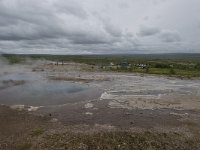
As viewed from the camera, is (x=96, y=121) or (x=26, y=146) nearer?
(x=26, y=146)

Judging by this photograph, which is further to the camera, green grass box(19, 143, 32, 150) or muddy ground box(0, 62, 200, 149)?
muddy ground box(0, 62, 200, 149)

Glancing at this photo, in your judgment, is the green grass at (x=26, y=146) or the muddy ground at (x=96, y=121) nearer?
the green grass at (x=26, y=146)

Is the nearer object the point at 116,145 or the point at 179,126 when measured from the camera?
the point at 116,145

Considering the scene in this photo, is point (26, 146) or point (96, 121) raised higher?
point (26, 146)

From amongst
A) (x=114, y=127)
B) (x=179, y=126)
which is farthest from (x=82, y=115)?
(x=179, y=126)

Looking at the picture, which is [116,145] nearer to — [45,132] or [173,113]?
[45,132]

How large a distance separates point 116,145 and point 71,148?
3048 millimetres

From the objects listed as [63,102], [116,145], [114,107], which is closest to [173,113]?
[114,107]

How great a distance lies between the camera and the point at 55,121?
21.6 meters

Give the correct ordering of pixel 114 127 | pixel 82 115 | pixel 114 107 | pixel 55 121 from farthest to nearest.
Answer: pixel 114 107
pixel 82 115
pixel 55 121
pixel 114 127

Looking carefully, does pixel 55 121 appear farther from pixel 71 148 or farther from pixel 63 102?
pixel 63 102

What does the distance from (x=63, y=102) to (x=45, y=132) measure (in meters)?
11.9

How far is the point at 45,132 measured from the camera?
726 inches

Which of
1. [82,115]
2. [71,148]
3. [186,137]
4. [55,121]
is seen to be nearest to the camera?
[71,148]
